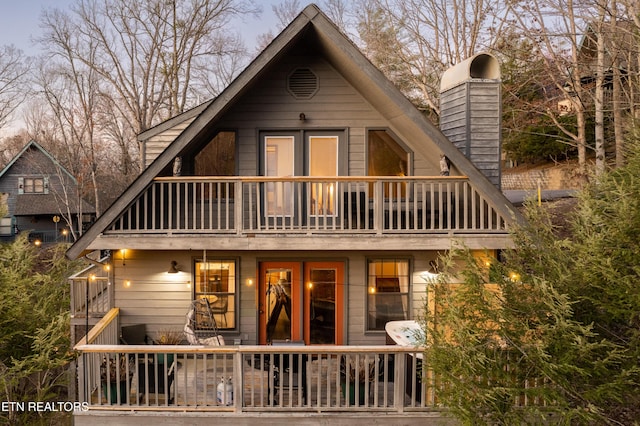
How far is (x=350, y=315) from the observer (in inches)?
356

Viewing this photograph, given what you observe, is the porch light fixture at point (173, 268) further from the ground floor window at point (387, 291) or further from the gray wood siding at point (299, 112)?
the ground floor window at point (387, 291)

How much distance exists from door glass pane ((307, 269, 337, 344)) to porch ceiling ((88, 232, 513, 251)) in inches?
61.8

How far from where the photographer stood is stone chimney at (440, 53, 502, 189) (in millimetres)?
8812

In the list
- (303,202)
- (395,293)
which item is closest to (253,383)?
(303,202)

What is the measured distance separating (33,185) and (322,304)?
103ft

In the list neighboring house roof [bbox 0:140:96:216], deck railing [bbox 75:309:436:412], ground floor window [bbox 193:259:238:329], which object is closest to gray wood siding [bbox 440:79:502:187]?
deck railing [bbox 75:309:436:412]

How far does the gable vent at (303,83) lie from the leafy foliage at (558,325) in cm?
478

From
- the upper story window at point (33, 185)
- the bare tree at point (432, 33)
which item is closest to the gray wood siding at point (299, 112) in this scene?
the bare tree at point (432, 33)

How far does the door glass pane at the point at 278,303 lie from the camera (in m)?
9.18

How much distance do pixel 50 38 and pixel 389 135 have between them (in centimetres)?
2425

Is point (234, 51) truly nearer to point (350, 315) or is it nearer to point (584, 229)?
point (350, 315)

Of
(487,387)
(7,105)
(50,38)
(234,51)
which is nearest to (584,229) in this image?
(487,387)

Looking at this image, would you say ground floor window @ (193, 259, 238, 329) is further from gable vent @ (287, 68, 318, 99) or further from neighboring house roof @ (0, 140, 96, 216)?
neighboring house roof @ (0, 140, 96, 216)

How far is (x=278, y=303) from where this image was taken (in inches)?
362
